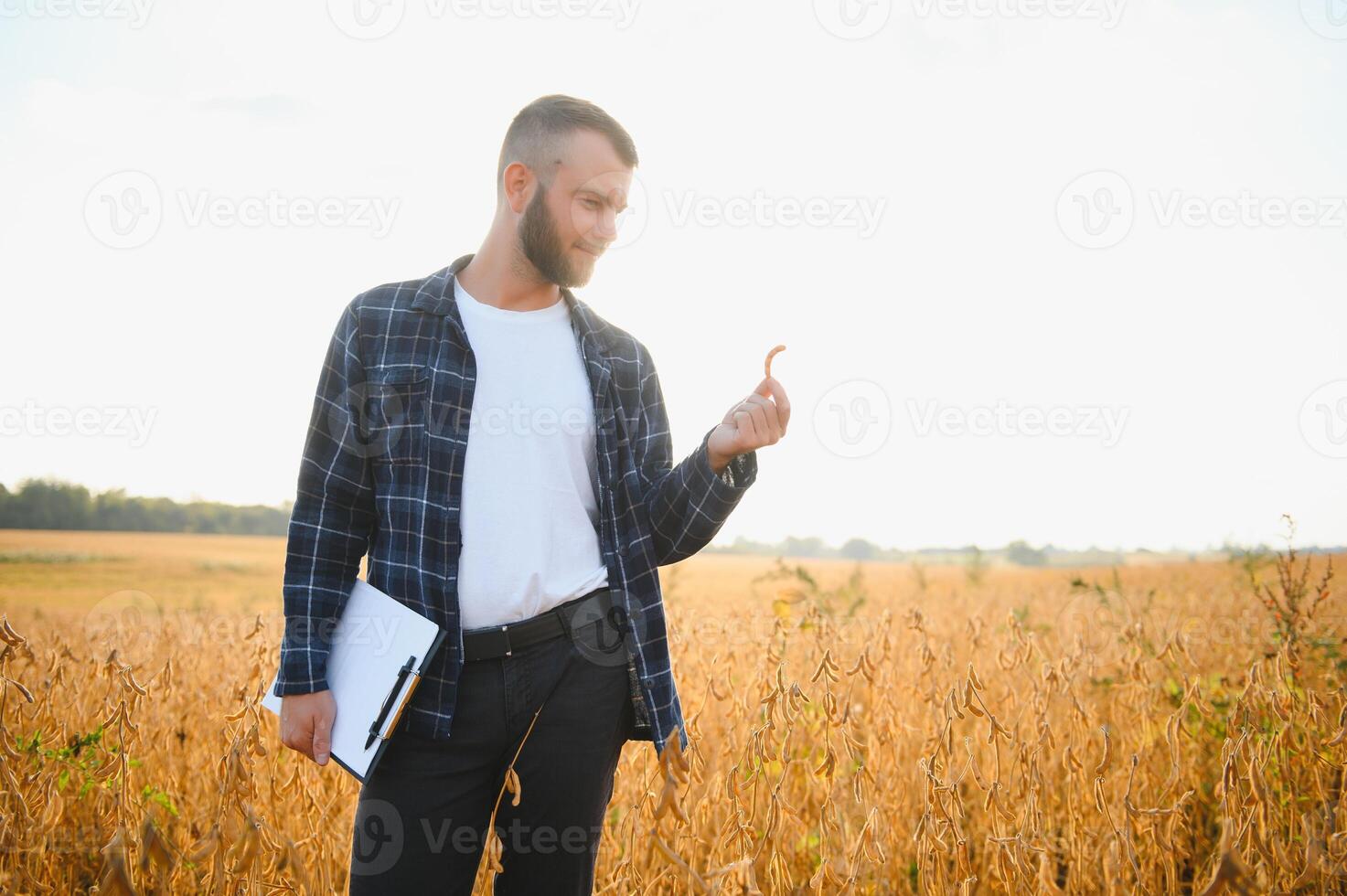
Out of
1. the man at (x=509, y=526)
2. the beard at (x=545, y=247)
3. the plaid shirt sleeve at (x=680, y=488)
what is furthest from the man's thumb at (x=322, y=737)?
the beard at (x=545, y=247)

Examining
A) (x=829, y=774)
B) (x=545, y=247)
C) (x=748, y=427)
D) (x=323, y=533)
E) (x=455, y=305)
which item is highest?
(x=545, y=247)

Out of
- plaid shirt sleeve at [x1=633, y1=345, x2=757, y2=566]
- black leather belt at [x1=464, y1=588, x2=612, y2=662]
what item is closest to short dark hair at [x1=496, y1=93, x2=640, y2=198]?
plaid shirt sleeve at [x1=633, y1=345, x2=757, y2=566]

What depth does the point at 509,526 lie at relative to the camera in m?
1.68

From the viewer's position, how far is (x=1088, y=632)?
5520 mm

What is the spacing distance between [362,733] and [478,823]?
310 mm

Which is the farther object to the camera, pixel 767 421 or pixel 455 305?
pixel 455 305

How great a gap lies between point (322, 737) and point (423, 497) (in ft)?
1.77

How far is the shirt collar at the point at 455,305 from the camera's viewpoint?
1.80 meters

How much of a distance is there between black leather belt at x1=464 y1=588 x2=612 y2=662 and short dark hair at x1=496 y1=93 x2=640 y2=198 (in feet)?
3.29

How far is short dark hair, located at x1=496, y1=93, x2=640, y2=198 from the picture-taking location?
1.85 meters

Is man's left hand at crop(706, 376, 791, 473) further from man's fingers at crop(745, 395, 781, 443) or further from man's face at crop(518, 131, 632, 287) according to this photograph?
man's face at crop(518, 131, 632, 287)

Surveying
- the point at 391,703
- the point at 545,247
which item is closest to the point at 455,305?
the point at 545,247

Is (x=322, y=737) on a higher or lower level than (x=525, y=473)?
lower

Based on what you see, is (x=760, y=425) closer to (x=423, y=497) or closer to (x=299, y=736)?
(x=423, y=497)
